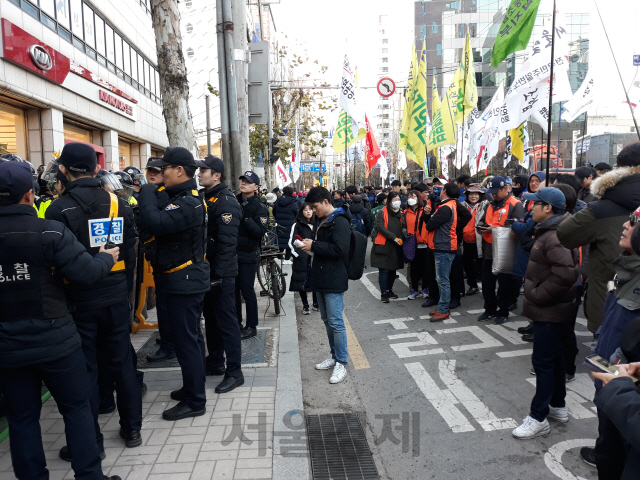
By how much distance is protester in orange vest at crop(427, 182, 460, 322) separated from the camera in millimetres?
7340

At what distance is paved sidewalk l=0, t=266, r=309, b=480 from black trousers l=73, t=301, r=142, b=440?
269 millimetres

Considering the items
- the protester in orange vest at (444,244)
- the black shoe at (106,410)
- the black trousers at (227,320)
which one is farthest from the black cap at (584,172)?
the black shoe at (106,410)

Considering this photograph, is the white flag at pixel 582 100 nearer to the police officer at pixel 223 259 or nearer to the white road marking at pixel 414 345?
the white road marking at pixel 414 345

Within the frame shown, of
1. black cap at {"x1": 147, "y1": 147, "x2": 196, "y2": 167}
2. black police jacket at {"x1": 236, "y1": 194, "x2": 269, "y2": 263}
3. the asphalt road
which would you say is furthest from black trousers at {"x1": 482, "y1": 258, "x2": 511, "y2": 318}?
black cap at {"x1": 147, "y1": 147, "x2": 196, "y2": 167}

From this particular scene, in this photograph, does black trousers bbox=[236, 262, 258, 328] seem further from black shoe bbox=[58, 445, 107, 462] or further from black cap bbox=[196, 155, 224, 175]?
black shoe bbox=[58, 445, 107, 462]

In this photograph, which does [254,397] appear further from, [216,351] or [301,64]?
[301,64]

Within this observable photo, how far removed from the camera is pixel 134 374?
367 cm

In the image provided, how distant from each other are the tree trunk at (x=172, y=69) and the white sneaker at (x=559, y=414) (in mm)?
5891

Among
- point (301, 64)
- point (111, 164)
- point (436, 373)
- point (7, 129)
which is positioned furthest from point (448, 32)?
point (436, 373)

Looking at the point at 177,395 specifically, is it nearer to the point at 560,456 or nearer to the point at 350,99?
the point at 560,456

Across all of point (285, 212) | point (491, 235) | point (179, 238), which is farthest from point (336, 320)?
point (285, 212)

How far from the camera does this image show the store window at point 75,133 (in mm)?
14758

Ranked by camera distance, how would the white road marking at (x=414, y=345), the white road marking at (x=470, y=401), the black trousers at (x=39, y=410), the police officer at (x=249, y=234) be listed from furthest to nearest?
the police officer at (x=249, y=234) < the white road marking at (x=414, y=345) < the white road marking at (x=470, y=401) < the black trousers at (x=39, y=410)

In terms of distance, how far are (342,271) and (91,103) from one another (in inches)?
544
